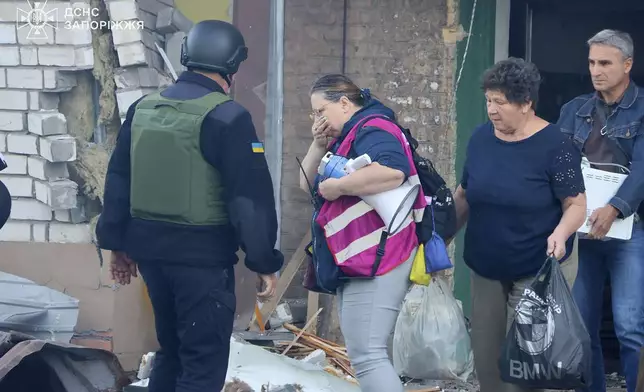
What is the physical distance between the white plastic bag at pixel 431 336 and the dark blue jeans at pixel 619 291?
68 cm

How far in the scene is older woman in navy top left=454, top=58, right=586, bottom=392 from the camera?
4281 millimetres

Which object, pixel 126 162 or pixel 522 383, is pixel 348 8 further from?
pixel 522 383

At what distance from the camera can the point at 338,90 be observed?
4277mm

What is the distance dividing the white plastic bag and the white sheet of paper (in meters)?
0.95

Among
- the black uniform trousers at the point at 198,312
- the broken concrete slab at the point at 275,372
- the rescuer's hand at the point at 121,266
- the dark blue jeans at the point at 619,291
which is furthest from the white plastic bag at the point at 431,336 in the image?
the rescuer's hand at the point at 121,266

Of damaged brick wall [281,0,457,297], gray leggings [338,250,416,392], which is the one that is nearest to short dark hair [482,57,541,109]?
gray leggings [338,250,416,392]

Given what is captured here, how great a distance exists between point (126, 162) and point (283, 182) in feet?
7.02

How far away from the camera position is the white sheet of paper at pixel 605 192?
4.73 metres

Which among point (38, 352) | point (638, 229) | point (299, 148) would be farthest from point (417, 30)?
point (38, 352)

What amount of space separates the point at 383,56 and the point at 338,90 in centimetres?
210

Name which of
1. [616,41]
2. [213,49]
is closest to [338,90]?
[213,49]

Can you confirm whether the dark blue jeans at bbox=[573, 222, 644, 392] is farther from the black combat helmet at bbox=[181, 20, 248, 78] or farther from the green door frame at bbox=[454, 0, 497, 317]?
the black combat helmet at bbox=[181, 20, 248, 78]

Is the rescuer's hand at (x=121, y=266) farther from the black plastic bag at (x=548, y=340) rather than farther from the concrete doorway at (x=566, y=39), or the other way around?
the concrete doorway at (x=566, y=39)

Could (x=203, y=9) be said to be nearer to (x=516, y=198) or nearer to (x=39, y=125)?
(x=39, y=125)
